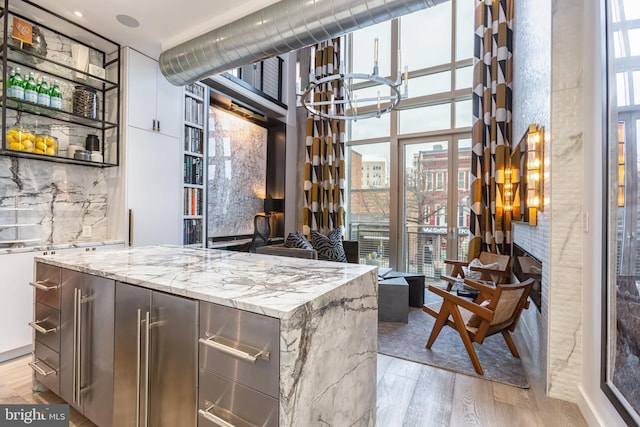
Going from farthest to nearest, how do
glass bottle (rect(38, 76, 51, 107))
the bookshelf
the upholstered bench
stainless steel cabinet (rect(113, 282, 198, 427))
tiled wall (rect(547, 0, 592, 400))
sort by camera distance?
the bookshelf, the upholstered bench, glass bottle (rect(38, 76, 51, 107)), tiled wall (rect(547, 0, 592, 400)), stainless steel cabinet (rect(113, 282, 198, 427))

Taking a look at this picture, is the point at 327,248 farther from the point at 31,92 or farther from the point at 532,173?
the point at 31,92

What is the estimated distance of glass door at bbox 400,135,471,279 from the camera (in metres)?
4.72

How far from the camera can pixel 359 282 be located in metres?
1.45

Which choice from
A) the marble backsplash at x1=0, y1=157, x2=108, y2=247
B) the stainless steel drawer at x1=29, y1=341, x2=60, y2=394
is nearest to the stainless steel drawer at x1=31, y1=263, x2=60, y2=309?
the stainless steel drawer at x1=29, y1=341, x2=60, y2=394

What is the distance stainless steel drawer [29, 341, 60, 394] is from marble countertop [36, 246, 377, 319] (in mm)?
536

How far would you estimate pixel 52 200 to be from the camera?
9.96 ft

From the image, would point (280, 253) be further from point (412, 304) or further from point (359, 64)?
point (359, 64)

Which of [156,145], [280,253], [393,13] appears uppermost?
[393,13]

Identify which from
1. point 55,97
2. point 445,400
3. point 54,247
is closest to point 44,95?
point 55,97

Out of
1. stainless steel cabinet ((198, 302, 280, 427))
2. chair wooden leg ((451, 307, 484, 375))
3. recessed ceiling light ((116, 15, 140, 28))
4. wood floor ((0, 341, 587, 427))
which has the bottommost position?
wood floor ((0, 341, 587, 427))

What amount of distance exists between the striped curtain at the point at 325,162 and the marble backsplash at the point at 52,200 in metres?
3.02

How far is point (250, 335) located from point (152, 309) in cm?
56

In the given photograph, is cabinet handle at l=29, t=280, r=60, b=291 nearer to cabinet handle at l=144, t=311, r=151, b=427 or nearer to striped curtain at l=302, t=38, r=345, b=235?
cabinet handle at l=144, t=311, r=151, b=427

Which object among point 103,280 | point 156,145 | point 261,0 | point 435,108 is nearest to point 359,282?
point 103,280
